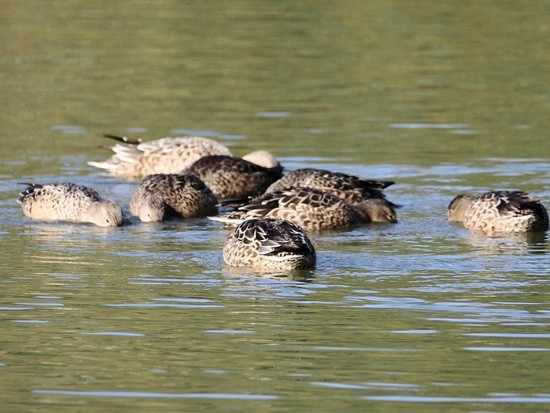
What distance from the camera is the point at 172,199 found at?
16.5 m

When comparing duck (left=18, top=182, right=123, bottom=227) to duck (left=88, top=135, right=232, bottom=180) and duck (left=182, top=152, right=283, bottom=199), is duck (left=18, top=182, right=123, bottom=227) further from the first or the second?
duck (left=88, top=135, right=232, bottom=180)

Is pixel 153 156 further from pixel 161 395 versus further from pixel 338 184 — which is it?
pixel 161 395

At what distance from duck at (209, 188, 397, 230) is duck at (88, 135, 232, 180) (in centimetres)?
378

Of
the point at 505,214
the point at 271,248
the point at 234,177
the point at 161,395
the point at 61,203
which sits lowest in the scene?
the point at 161,395

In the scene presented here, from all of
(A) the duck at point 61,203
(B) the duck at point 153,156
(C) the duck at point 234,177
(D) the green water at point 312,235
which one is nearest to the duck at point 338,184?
(D) the green water at point 312,235

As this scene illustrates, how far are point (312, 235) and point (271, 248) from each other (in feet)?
8.48

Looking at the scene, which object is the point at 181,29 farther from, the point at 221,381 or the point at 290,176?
the point at 221,381

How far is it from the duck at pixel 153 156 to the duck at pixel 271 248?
21.8 feet

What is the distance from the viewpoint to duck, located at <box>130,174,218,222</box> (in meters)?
16.0

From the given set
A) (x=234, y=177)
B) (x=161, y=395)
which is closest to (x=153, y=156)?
(x=234, y=177)

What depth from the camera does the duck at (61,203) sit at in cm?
1586

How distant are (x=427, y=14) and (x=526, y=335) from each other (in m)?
22.1

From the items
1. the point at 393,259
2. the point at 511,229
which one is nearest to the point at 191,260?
the point at 393,259

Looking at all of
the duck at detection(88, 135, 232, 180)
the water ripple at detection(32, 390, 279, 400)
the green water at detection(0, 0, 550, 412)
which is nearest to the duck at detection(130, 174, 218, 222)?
the green water at detection(0, 0, 550, 412)
